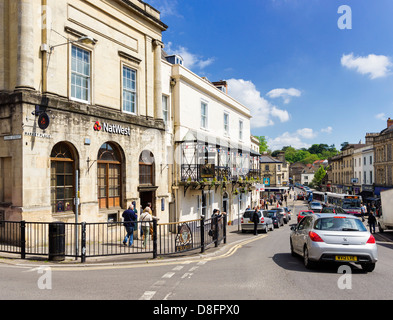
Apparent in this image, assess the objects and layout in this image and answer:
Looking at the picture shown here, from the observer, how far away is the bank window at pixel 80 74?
47.0ft

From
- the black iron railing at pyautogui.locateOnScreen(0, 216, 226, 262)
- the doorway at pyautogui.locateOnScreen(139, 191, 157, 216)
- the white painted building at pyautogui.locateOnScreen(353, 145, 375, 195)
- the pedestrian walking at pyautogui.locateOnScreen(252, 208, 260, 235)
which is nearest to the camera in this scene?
the black iron railing at pyautogui.locateOnScreen(0, 216, 226, 262)

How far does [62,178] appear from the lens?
13688 millimetres

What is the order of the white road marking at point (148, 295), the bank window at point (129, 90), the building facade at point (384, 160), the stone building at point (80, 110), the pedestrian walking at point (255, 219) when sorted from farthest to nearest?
the building facade at point (384, 160)
the pedestrian walking at point (255, 219)
the bank window at point (129, 90)
the stone building at point (80, 110)
the white road marking at point (148, 295)

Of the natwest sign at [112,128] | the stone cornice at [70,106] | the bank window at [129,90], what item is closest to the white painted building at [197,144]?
the bank window at [129,90]

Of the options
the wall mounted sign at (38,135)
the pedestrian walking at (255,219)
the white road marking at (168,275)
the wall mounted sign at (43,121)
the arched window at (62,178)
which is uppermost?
the wall mounted sign at (43,121)

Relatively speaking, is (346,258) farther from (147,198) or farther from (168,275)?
(147,198)

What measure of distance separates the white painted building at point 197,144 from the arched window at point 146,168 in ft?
9.05

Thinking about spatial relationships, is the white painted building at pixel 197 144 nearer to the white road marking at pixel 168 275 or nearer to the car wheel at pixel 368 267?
the white road marking at pixel 168 275

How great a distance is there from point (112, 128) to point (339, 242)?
10941mm

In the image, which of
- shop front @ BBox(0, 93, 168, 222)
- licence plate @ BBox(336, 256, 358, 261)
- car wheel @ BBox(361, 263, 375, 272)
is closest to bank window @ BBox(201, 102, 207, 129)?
shop front @ BBox(0, 93, 168, 222)

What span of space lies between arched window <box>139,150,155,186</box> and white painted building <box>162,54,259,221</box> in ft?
9.05

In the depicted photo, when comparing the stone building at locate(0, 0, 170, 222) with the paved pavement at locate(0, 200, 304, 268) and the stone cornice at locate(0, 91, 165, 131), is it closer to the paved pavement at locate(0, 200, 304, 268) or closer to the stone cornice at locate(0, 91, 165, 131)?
the stone cornice at locate(0, 91, 165, 131)

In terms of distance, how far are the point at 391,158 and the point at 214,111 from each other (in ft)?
111

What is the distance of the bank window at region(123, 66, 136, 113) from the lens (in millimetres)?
17297
